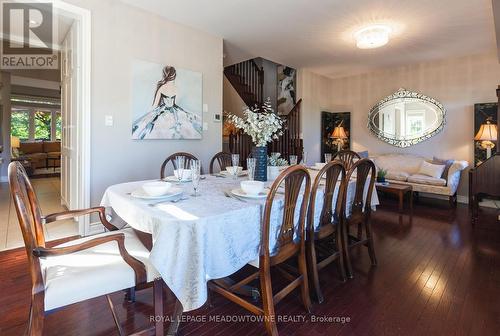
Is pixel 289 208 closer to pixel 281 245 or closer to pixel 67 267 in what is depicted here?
pixel 281 245

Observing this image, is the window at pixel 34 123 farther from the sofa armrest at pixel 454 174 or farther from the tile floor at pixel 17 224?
the sofa armrest at pixel 454 174

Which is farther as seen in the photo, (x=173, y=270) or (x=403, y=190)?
(x=403, y=190)

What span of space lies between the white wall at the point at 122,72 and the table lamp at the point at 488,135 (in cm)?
456

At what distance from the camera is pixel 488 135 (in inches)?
172

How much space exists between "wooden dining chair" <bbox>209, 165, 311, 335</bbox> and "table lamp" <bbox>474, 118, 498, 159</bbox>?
4333 mm

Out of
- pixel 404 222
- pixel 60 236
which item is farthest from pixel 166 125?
pixel 404 222

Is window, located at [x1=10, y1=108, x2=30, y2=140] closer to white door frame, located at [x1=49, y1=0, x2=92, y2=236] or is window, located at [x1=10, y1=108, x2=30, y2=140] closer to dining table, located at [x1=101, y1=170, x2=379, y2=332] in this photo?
white door frame, located at [x1=49, y1=0, x2=92, y2=236]

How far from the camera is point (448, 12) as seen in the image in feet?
10.7

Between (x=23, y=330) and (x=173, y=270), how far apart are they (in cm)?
107

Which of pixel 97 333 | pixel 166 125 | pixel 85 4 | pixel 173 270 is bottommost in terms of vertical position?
pixel 97 333

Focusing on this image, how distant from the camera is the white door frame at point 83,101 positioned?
288 centimetres

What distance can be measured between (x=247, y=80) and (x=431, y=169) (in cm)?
411

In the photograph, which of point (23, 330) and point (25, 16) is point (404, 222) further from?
point (25, 16)

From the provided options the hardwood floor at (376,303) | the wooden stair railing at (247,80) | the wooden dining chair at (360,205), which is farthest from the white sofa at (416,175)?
the wooden stair railing at (247,80)
